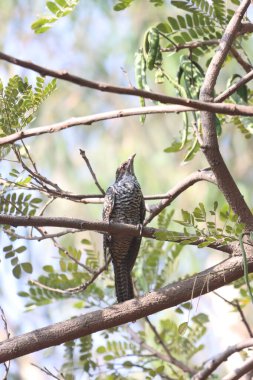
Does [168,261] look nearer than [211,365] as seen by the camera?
No

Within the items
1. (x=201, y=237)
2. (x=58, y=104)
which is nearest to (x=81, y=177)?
(x=58, y=104)

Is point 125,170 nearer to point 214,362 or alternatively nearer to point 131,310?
point 214,362

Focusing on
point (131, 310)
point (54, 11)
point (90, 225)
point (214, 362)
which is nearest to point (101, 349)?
point (214, 362)

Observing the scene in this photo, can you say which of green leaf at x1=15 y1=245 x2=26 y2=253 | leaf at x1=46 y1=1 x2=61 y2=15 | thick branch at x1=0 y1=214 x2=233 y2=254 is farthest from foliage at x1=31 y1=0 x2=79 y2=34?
green leaf at x1=15 y1=245 x2=26 y2=253

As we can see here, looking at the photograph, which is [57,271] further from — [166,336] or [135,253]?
[166,336]

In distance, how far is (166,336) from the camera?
175 inches

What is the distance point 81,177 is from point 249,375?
812 centimetres

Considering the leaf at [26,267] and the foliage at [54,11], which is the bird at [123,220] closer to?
the leaf at [26,267]

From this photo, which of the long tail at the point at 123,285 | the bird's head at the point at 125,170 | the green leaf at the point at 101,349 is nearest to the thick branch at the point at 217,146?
the long tail at the point at 123,285

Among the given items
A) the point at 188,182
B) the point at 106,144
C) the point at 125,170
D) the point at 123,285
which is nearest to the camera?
the point at 188,182

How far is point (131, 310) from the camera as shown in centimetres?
283

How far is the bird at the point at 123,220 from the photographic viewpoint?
151 inches

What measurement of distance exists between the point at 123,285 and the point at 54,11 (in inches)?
60.5

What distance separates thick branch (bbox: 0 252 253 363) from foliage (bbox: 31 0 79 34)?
1058 millimetres
